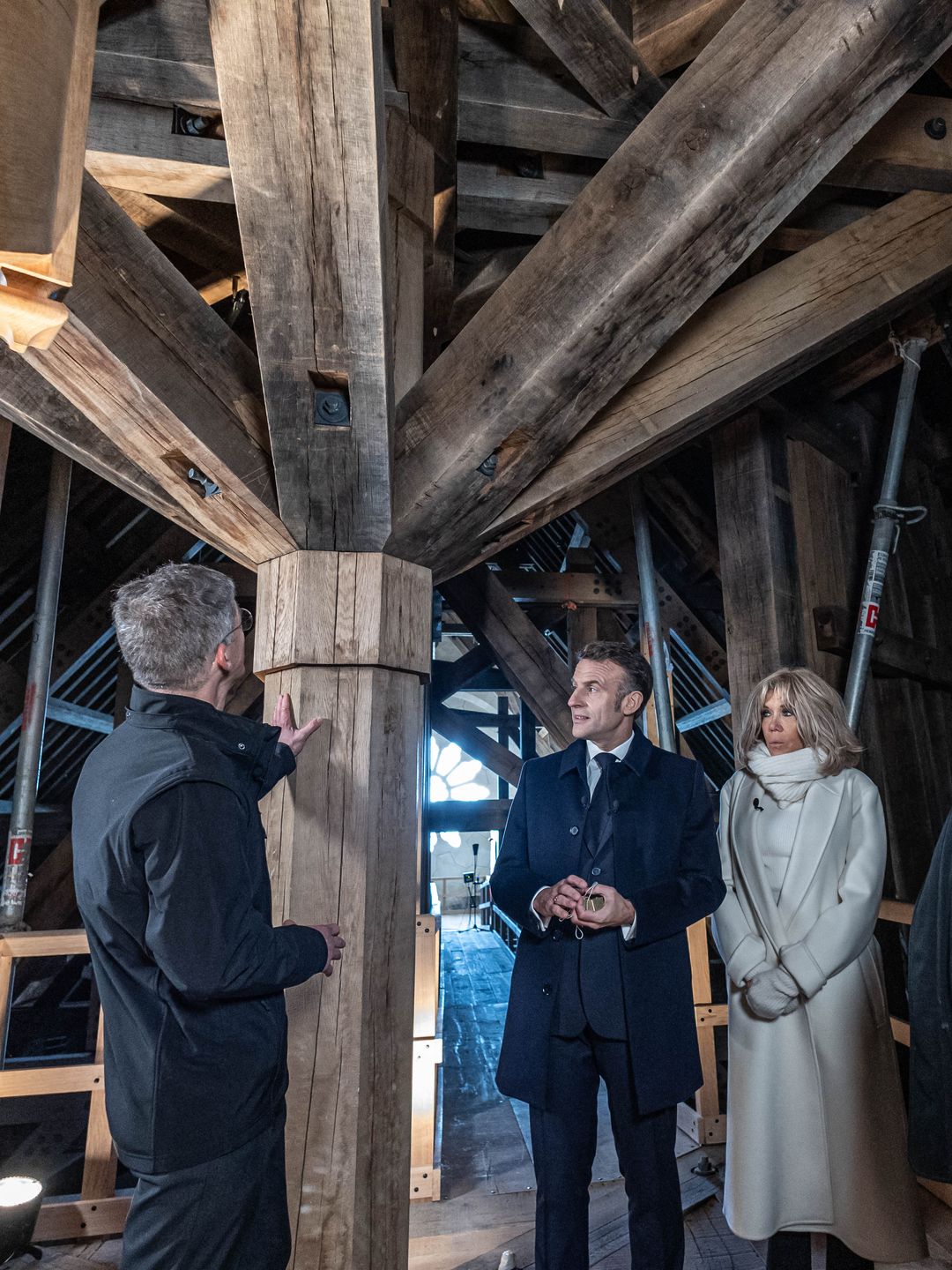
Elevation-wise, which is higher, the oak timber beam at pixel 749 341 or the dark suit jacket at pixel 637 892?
the oak timber beam at pixel 749 341

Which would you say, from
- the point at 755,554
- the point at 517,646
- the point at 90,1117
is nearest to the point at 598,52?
Answer: the point at 755,554

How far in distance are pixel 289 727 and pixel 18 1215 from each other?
4.99 ft

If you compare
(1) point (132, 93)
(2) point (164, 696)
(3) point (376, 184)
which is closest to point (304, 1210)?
(2) point (164, 696)

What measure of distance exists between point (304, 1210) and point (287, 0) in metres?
1.83

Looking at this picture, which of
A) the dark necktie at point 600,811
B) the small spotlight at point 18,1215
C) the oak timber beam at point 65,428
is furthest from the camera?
the small spotlight at point 18,1215

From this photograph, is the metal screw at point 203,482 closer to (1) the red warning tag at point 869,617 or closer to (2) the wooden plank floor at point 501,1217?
(2) the wooden plank floor at point 501,1217

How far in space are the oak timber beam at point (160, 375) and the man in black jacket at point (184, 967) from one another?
34 cm

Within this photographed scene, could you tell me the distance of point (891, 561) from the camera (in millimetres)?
3445

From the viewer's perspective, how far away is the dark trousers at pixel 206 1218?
1.13 metres

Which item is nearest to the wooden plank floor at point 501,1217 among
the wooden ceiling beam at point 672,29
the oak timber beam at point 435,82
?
the oak timber beam at point 435,82

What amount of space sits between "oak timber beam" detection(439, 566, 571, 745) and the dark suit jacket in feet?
9.02

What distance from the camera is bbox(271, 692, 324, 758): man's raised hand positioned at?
1.57 m

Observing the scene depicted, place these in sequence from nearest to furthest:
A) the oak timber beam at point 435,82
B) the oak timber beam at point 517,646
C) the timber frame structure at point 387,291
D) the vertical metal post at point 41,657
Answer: the timber frame structure at point 387,291 < the oak timber beam at point 435,82 < the vertical metal post at point 41,657 < the oak timber beam at point 517,646

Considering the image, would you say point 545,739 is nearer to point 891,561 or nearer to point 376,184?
point 891,561
